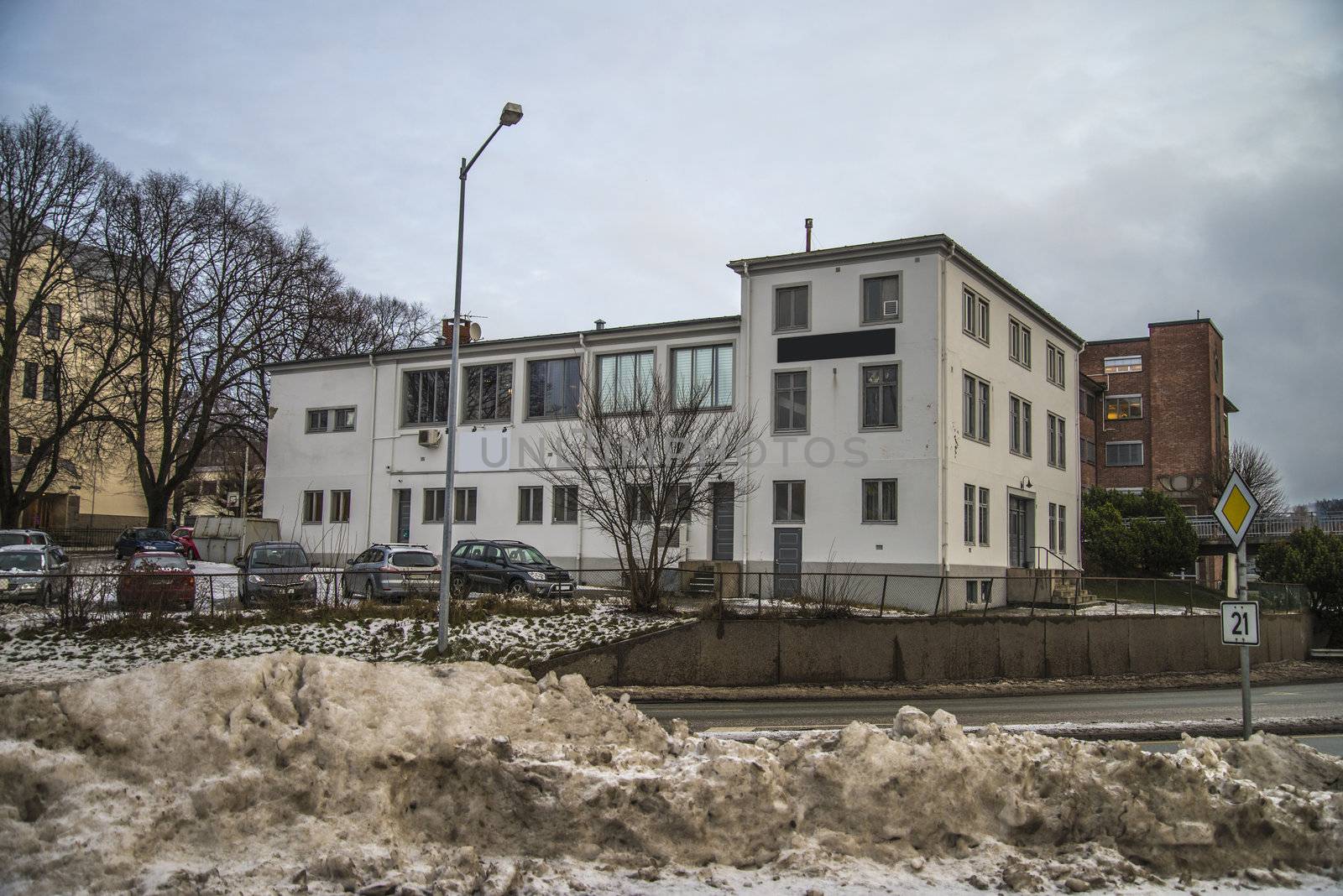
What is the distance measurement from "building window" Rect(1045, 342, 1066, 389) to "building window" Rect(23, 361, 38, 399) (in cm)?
3962

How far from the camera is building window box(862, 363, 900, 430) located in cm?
3136

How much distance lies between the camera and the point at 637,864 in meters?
6.49

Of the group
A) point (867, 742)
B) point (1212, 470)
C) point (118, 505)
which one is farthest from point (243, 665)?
point (118, 505)

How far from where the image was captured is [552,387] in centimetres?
3784

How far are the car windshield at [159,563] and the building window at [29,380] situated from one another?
857 inches

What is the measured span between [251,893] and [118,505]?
74.7 m

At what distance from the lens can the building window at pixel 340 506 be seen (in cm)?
4122

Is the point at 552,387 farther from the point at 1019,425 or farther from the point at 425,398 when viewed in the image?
the point at 1019,425

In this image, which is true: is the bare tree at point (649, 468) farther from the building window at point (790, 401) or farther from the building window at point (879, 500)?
the building window at point (879, 500)

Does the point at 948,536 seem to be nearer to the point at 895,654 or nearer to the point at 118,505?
the point at 895,654

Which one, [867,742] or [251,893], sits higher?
[867,742]

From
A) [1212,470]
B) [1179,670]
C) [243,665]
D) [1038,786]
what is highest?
[1212,470]

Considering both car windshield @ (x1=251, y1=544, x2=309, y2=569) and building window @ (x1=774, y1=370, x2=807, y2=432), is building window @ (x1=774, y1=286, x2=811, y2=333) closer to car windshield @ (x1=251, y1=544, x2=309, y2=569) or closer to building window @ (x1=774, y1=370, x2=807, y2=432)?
building window @ (x1=774, y1=370, x2=807, y2=432)

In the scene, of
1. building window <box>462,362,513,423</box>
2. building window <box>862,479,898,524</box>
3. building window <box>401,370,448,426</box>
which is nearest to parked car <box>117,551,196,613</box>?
building window <box>462,362,513,423</box>
